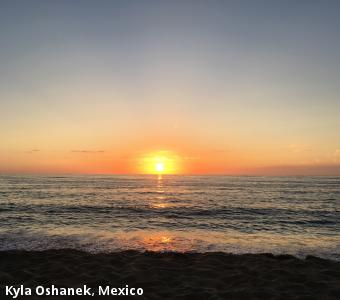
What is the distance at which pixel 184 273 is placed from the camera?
9.34 metres

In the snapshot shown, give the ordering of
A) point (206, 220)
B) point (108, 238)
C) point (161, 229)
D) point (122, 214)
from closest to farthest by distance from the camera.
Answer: point (108, 238), point (161, 229), point (206, 220), point (122, 214)

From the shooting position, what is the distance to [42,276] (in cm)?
880

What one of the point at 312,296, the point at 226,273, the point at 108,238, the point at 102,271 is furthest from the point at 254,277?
the point at 108,238

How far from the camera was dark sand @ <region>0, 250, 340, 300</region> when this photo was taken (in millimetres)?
7762

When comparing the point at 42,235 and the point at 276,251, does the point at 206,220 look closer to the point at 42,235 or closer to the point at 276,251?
the point at 276,251

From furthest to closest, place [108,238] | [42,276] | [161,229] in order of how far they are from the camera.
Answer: [161,229], [108,238], [42,276]

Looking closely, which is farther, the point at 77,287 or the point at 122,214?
the point at 122,214

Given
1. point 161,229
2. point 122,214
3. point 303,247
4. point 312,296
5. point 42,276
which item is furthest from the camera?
point 122,214

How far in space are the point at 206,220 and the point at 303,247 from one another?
9561mm

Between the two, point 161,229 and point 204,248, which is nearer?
point 204,248

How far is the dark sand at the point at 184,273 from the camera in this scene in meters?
7.76

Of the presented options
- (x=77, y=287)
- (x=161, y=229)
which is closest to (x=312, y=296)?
(x=77, y=287)

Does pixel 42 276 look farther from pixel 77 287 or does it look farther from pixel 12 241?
pixel 12 241

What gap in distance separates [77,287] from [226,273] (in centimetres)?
445
